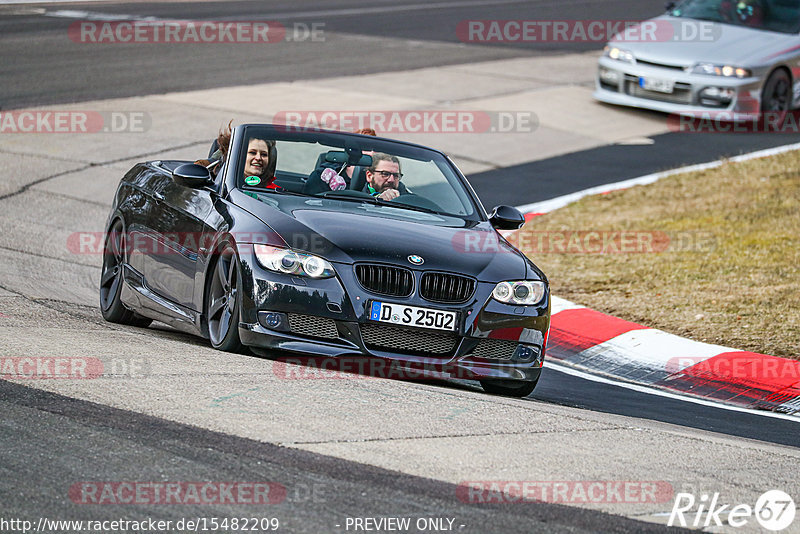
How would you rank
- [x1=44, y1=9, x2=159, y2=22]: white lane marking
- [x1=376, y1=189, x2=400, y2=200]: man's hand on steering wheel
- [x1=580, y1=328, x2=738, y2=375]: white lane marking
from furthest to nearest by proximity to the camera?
[x1=44, y1=9, x2=159, y2=22]: white lane marking < [x1=580, y1=328, x2=738, y2=375]: white lane marking < [x1=376, y1=189, x2=400, y2=200]: man's hand on steering wheel

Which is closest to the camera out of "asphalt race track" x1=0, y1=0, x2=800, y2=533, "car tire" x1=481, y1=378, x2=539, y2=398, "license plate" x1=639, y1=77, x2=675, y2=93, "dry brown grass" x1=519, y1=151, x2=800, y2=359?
"asphalt race track" x1=0, y1=0, x2=800, y2=533

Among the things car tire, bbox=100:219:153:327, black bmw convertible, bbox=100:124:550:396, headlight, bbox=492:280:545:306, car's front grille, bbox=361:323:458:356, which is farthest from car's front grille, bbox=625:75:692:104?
car's front grille, bbox=361:323:458:356

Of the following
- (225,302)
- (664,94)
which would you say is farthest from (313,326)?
(664,94)

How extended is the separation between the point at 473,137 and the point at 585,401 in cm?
1054

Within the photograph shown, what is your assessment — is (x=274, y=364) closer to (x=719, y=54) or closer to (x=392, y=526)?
(x=392, y=526)

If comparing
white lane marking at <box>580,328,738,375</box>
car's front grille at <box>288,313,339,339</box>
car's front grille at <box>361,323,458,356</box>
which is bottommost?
white lane marking at <box>580,328,738,375</box>

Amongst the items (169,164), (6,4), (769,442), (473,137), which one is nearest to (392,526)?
(769,442)

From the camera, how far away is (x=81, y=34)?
24109mm

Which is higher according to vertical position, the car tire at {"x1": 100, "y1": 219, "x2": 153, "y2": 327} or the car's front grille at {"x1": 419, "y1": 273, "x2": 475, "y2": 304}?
the car's front grille at {"x1": 419, "y1": 273, "x2": 475, "y2": 304}

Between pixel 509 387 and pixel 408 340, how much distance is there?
0.92 meters

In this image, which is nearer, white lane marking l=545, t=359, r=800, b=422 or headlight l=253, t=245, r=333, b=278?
headlight l=253, t=245, r=333, b=278

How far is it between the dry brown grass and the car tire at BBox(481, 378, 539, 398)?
257 cm

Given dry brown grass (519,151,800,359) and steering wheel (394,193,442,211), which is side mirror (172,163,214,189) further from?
dry brown grass (519,151,800,359)

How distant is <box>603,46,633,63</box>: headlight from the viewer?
19.3m
